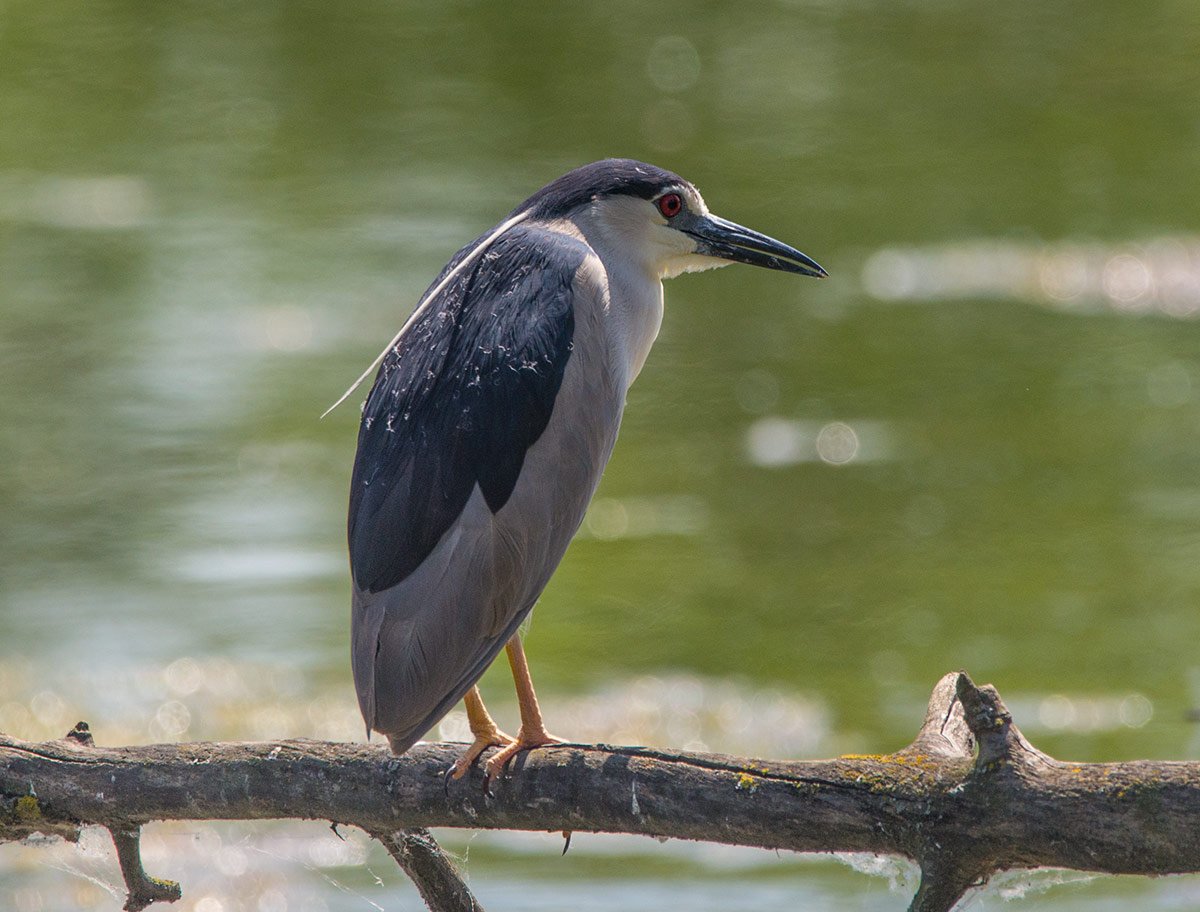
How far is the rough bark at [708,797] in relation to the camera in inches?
95.3

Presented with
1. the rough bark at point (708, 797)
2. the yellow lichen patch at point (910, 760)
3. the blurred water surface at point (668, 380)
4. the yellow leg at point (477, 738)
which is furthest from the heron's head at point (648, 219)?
the blurred water surface at point (668, 380)

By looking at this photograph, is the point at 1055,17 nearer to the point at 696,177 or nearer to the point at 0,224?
the point at 696,177

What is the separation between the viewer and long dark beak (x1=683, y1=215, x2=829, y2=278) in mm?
3682

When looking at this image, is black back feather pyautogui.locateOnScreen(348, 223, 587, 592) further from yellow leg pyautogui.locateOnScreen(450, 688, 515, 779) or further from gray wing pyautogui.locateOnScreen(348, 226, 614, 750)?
yellow leg pyautogui.locateOnScreen(450, 688, 515, 779)

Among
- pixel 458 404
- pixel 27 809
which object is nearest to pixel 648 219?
pixel 458 404

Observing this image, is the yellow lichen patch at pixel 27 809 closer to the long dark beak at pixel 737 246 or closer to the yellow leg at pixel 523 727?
the yellow leg at pixel 523 727

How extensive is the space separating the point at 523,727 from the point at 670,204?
3.75 ft

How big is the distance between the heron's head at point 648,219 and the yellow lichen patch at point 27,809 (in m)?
1.47

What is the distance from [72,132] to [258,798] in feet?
32.6

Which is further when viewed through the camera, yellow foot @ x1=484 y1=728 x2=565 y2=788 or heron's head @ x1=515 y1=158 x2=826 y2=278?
heron's head @ x1=515 y1=158 x2=826 y2=278

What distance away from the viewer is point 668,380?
27.1 feet

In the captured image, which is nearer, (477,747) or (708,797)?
(708,797)

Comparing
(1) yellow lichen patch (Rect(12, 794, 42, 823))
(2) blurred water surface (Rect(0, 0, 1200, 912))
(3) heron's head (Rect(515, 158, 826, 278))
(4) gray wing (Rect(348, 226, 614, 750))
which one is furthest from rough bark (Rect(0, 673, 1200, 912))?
(3) heron's head (Rect(515, 158, 826, 278))

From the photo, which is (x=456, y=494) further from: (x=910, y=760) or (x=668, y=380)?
(x=668, y=380)
